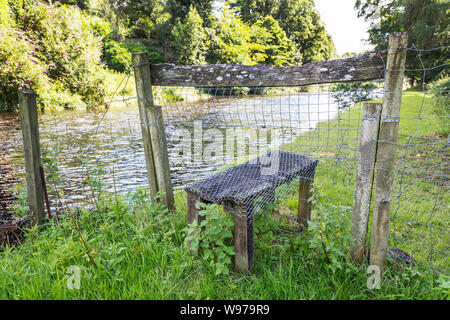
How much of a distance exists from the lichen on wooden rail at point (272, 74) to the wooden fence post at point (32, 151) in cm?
136

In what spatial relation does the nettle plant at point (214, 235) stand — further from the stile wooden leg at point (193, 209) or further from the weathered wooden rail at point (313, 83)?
the weathered wooden rail at point (313, 83)

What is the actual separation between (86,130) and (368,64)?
30.6ft

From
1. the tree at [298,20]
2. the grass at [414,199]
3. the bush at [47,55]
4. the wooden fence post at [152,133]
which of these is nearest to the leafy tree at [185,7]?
the tree at [298,20]

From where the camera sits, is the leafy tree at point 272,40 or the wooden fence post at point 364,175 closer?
the wooden fence post at point 364,175

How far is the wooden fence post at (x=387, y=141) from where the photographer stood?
1748 millimetres

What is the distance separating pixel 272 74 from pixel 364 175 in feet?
3.75

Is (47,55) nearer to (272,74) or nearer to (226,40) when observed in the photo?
(272,74)

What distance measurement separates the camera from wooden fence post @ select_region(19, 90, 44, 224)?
107 inches

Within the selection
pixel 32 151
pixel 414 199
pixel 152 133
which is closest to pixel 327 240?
pixel 414 199

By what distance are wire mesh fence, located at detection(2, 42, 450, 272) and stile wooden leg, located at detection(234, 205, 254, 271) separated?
157mm

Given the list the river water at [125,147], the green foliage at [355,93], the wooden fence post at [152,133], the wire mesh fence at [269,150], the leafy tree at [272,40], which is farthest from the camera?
the leafy tree at [272,40]

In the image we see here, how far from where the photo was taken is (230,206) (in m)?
2.04

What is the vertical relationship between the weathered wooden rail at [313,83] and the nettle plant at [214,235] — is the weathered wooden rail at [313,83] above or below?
above

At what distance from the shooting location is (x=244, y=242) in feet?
6.60
